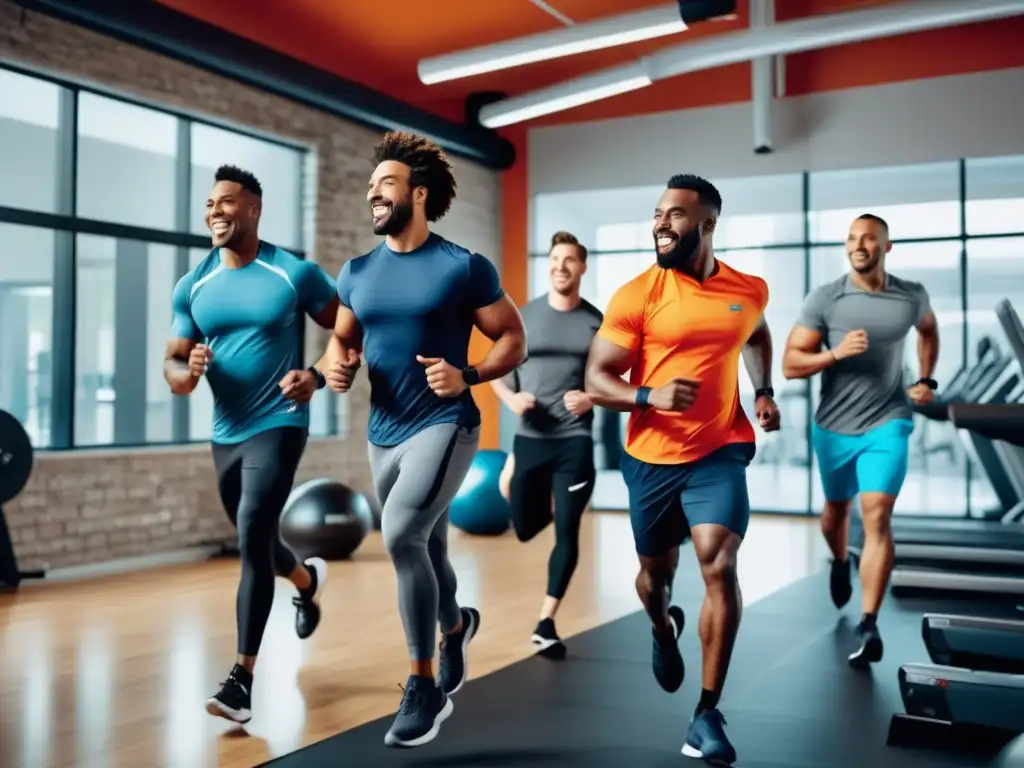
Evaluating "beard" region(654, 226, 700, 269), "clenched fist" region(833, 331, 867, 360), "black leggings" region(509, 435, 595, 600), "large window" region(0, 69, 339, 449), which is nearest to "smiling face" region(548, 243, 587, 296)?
"black leggings" region(509, 435, 595, 600)

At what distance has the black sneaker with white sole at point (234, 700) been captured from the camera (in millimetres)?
3123

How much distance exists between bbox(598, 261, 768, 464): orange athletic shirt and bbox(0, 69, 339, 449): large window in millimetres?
4330

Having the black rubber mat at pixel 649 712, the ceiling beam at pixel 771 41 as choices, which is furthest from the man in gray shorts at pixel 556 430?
the ceiling beam at pixel 771 41

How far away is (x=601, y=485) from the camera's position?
10.4 meters

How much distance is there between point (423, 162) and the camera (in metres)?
3.02

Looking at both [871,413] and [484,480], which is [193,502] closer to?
[484,480]

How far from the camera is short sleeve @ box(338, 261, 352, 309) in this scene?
2992 mm

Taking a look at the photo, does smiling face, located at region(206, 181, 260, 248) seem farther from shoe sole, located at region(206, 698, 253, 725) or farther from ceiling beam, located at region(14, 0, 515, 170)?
ceiling beam, located at region(14, 0, 515, 170)

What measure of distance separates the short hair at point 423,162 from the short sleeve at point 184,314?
793 millimetres

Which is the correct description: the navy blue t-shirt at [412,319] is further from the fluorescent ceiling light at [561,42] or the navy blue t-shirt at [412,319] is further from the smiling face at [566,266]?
the fluorescent ceiling light at [561,42]

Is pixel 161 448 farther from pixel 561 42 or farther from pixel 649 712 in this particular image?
pixel 649 712

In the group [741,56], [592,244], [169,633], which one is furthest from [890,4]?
[169,633]

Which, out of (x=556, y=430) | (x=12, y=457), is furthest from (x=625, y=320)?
(x=12, y=457)

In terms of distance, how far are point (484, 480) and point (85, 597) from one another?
3.29 meters
